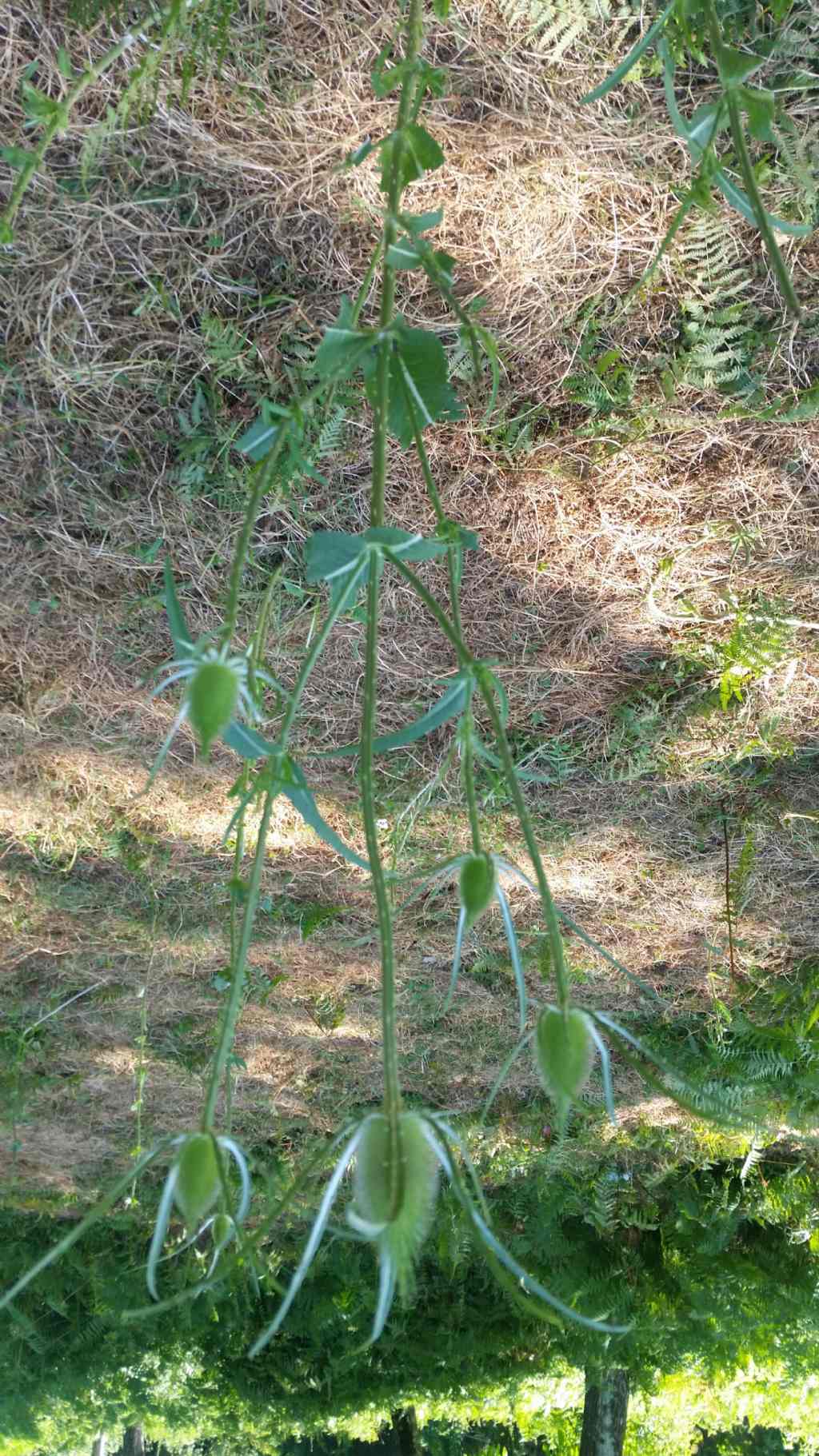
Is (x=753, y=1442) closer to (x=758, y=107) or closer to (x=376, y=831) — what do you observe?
(x=376, y=831)

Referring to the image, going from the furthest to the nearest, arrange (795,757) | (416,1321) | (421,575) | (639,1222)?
1. (416,1321)
2. (639,1222)
3. (795,757)
4. (421,575)

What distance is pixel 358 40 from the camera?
1573 millimetres

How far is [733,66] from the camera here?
724 millimetres

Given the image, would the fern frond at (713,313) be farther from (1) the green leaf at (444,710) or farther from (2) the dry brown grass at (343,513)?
(1) the green leaf at (444,710)

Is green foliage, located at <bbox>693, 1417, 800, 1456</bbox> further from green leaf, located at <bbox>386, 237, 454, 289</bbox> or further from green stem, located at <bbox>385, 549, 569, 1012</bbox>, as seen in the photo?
green leaf, located at <bbox>386, 237, 454, 289</bbox>

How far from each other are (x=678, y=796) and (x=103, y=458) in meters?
1.37

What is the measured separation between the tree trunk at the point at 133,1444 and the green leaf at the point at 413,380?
8385 mm

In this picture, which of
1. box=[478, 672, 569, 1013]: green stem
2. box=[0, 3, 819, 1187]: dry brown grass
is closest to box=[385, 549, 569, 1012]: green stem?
box=[478, 672, 569, 1013]: green stem

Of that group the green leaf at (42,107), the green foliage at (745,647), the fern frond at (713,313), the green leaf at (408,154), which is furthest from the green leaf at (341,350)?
the green foliage at (745,647)

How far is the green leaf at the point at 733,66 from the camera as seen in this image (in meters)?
0.71

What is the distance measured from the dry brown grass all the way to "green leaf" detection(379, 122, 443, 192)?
35.4 inches

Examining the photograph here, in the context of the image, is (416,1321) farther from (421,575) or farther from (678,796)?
(421,575)

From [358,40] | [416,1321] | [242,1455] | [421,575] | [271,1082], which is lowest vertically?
[242,1455]

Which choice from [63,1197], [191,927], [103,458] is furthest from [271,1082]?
[103,458]
